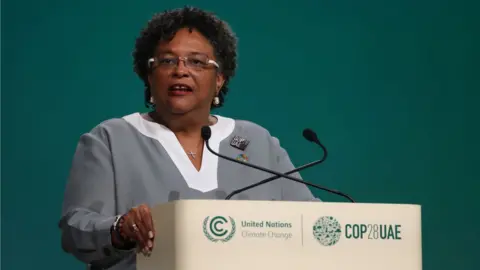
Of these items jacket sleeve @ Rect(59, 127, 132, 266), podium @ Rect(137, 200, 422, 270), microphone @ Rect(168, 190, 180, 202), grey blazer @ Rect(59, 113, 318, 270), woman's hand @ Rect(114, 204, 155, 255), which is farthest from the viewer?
microphone @ Rect(168, 190, 180, 202)

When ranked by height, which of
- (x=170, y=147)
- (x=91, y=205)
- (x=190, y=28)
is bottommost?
(x=91, y=205)

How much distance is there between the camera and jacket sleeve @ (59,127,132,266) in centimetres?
246

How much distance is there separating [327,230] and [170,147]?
2.57 ft

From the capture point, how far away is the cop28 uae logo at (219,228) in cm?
208

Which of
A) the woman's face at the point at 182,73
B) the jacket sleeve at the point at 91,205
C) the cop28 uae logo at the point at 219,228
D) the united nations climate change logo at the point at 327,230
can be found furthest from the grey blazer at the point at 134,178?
the united nations climate change logo at the point at 327,230

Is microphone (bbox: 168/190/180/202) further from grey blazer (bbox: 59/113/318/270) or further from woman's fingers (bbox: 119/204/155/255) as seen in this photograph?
woman's fingers (bbox: 119/204/155/255)

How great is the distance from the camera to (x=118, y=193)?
2.70 metres

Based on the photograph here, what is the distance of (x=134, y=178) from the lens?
273cm

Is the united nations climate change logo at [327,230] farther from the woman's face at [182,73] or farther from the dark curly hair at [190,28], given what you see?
the dark curly hair at [190,28]

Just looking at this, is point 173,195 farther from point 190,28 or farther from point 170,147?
point 190,28

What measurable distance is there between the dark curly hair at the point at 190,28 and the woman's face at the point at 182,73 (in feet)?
0.08

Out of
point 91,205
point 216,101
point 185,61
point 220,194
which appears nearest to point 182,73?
point 185,61

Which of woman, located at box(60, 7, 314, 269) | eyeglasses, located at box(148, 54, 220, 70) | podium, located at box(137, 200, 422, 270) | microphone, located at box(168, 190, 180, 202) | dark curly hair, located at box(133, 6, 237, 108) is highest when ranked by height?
dark curly hair, located at box(133, 6, 237, 108)

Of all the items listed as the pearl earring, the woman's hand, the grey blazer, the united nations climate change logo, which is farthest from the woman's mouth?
the united nations climate change logo
